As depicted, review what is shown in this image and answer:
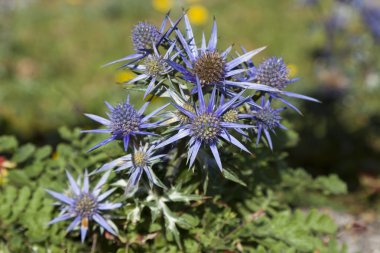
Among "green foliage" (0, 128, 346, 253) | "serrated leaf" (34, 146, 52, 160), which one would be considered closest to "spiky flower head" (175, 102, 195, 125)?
"green foliage" (0, 128, 346, 253)

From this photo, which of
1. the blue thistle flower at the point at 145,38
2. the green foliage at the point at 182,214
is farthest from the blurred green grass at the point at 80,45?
the blue thistle flower at the point at 145,38

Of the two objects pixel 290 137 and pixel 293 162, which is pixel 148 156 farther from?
pixel 293 162

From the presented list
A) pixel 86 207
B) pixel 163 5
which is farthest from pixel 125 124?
pixel 163 5

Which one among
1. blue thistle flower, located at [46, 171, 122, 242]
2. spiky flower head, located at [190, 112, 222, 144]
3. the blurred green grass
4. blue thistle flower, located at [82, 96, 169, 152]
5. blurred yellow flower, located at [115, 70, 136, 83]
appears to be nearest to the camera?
spiky flower head, located at [190, 112, 222, 144]

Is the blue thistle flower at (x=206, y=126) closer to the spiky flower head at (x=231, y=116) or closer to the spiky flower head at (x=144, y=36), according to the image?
the spiky flower head at (x=231, y=116)

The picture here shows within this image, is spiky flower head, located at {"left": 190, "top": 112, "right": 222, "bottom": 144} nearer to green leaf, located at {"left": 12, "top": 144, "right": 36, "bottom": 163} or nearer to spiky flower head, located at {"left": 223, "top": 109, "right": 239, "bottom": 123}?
spiky flower head, located at {"left": 223, "top": 109, "right": 239, "bottom": 123}

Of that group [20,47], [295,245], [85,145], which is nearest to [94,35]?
[20,47]

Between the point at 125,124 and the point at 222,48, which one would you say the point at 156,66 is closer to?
the point at 125,124
